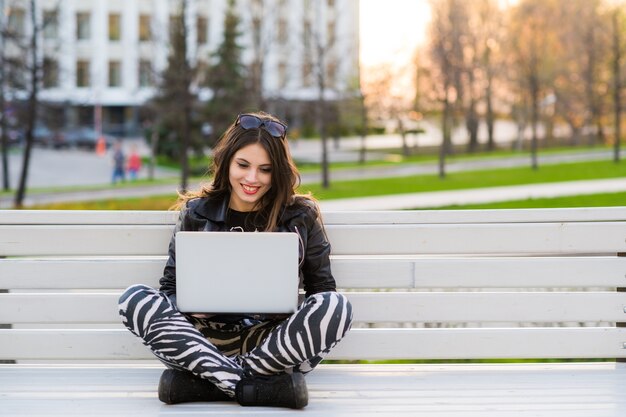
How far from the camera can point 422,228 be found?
14.1 ft

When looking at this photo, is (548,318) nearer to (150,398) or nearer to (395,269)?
(395,269)

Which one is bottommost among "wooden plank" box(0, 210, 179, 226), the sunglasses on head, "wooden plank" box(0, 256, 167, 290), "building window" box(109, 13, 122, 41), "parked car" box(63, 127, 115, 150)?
"wooden plank" box(0, 256, 167, 290)

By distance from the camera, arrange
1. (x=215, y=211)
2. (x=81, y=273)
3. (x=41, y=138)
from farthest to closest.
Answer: (x=41, y=138) → (x=81, y=273) → (x=215, y=211)

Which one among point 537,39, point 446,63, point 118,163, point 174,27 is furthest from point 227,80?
point 174,27

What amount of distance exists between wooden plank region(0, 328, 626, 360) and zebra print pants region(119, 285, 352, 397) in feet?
1.70

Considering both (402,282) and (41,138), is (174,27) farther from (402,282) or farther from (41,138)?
(41,138)

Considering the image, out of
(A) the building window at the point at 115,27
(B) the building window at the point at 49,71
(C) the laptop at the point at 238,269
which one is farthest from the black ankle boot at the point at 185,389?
(A) the building window at the point at 115,27

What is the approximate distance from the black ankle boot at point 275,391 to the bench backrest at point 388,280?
671 millimetres

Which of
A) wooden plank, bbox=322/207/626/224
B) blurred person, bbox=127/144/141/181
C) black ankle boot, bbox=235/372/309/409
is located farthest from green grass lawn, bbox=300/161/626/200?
black ankle boot, bbox=235/372/309/409

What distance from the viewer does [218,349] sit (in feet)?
12.5

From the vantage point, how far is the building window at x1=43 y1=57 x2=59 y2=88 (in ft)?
84.9

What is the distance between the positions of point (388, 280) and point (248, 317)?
629 mm

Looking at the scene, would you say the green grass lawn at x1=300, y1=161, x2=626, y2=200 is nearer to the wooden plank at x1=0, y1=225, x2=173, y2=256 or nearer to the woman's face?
the wooden plank at x1=0, y1=225, x2=173, y2=256

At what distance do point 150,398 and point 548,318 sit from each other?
A: 1636mm
